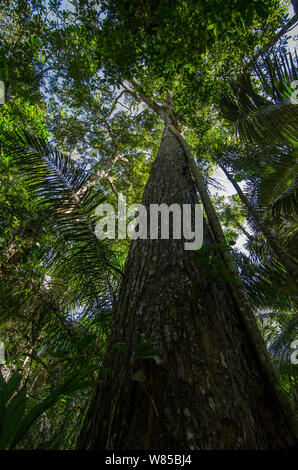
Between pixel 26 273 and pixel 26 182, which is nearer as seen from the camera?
pixel 26 182

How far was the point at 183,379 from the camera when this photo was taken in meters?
0.83

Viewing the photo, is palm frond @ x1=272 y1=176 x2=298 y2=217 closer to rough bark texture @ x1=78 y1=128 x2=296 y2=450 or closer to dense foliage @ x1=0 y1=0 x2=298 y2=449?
dense foliage @ x1=0 y1=0 x2=298 y2=449

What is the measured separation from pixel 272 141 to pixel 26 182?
3820 millimetres

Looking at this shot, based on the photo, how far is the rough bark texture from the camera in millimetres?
707

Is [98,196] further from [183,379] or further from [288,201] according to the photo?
[288,201]

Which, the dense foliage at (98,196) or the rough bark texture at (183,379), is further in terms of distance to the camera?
the dense foliage at (98,196)

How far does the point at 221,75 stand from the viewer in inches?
189

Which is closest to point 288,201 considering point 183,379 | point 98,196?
point 98,196

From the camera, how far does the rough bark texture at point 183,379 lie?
707mm

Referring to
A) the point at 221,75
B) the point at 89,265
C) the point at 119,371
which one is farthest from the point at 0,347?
the point at 221,75

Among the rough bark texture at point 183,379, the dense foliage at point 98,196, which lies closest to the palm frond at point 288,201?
the dense foliage at point 98,196

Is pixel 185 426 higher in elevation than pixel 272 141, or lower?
lower

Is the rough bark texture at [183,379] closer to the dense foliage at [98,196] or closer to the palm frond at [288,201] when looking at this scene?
the dense foliage at [98,196]

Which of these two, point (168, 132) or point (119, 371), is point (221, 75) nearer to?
point (168, 132)
